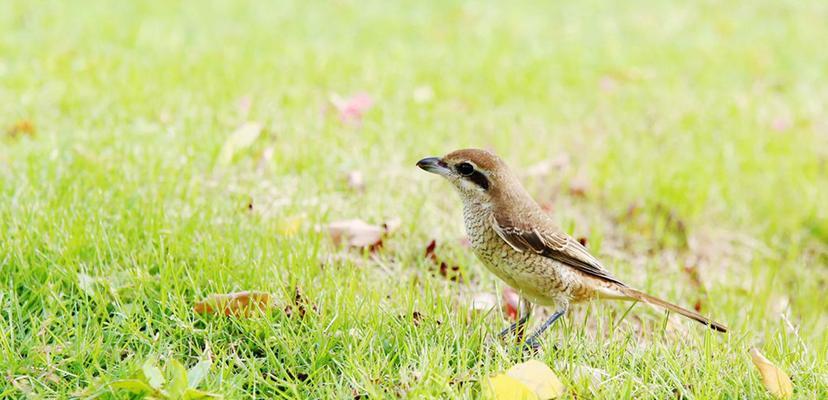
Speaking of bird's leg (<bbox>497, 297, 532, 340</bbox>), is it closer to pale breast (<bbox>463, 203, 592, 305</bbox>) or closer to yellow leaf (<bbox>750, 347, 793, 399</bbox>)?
pale breast (<bbox>463, 203, 592, 305</bbox>)

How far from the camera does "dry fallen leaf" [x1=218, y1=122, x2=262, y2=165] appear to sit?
213 inches

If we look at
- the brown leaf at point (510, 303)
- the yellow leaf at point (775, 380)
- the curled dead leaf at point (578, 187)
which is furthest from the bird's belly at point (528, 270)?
the curled dead leaf at point (578, 187)

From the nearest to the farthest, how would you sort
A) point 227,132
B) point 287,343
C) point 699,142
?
1. point 287,343
2. point 227,132
3. point 699,142

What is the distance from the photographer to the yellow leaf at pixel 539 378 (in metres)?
3.24

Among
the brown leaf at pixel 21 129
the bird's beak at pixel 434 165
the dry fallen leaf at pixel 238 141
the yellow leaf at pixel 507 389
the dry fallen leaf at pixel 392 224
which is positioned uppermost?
the bird's beak at pixel 434 165

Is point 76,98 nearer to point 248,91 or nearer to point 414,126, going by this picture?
point 248,91

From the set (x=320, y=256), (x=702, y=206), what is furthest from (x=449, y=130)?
(x=320, y=256)

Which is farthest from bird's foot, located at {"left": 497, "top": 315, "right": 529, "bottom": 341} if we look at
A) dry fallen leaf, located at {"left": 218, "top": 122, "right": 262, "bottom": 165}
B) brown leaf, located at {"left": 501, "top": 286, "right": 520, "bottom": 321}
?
dry fallen leaf, located at {"left": 218, "top": 122, "right": 262, "bottom": 165}

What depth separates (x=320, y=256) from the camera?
442cm

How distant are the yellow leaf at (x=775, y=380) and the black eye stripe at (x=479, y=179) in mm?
1367

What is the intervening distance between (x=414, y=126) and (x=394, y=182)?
37.9 inches

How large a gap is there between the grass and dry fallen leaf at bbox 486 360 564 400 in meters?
0.15

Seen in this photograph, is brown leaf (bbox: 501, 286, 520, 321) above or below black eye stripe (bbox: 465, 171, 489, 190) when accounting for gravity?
below

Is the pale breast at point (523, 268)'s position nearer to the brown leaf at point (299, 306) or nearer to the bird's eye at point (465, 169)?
the bird's eye at point (465, 169)
